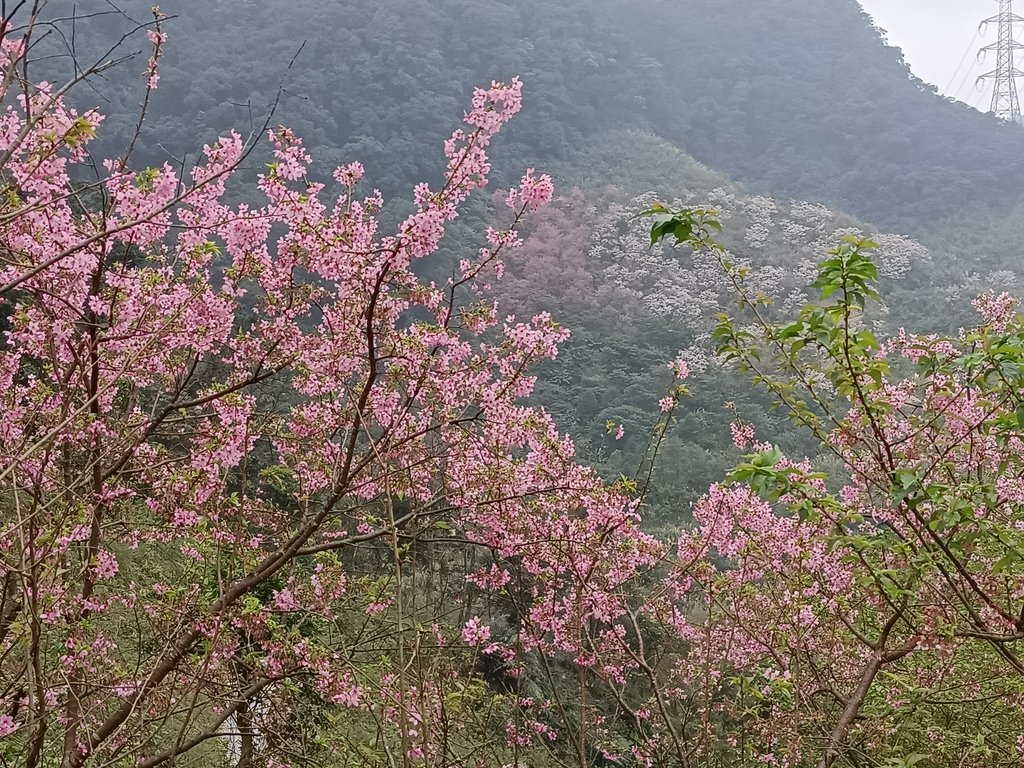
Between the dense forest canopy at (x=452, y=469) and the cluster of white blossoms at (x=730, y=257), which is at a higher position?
the cluster of white blossoms at (x=730, y=257)

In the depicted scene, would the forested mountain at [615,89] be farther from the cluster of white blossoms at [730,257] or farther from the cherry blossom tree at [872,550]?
the cherry blossom tree at [872,550]

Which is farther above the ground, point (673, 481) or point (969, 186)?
point (969, 186)

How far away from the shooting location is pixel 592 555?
4.45 metres

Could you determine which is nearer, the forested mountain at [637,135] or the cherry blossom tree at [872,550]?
the cherry blossom tree at [872,550]

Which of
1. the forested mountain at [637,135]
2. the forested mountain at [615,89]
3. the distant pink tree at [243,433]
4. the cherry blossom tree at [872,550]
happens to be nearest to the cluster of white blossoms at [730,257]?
the forested mountain at [637,135]

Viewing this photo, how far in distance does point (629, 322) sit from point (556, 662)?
585 inches

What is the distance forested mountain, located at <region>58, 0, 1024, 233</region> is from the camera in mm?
27219

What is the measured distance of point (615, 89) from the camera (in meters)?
35.5

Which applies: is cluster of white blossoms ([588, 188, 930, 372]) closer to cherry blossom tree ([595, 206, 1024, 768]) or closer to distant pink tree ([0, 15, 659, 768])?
cherry blossom tree ([595, 206, 1024, 768])

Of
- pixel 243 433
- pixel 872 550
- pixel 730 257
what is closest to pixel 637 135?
pixel 730 257

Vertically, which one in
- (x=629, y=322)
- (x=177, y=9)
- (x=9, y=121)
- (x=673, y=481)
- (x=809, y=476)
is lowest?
(x=809, y=476)

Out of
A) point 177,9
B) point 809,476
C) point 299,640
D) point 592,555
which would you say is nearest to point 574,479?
point 592,555

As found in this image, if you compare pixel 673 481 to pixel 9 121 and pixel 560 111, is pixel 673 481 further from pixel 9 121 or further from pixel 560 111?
pixel 560 111

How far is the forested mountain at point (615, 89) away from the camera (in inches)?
1072
